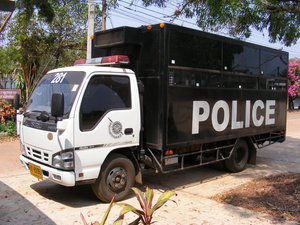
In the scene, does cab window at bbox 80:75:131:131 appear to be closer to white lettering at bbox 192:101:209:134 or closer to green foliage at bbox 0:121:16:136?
white lettering at bbox 192:101:209:134

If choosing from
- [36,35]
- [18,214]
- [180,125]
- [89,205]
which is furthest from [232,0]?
[36,35]

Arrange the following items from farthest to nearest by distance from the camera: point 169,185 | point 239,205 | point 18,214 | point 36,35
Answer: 1. point 36,35
2. point 169,185
3. point 239,205
4. point 18,214

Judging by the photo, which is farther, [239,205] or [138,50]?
[138,50]

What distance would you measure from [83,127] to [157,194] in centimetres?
210

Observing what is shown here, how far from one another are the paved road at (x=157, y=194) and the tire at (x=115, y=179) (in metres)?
0.21

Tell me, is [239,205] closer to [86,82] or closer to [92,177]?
[92,177]

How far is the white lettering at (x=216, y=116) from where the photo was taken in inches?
317

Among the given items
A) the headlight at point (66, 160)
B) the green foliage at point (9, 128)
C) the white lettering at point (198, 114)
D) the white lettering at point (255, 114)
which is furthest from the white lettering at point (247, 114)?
the green foliage at point (9, 128)

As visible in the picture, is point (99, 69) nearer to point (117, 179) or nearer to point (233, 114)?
point (117, 179)

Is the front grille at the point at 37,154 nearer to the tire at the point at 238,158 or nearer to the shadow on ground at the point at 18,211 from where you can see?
the shadow on ground at the point at 18,211

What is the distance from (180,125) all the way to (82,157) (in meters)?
2.01

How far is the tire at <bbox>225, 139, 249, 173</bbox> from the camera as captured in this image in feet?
29.7

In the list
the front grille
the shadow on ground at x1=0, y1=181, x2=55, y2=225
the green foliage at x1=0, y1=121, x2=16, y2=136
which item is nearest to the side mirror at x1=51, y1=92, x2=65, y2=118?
the front grille

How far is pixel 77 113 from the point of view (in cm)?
607
